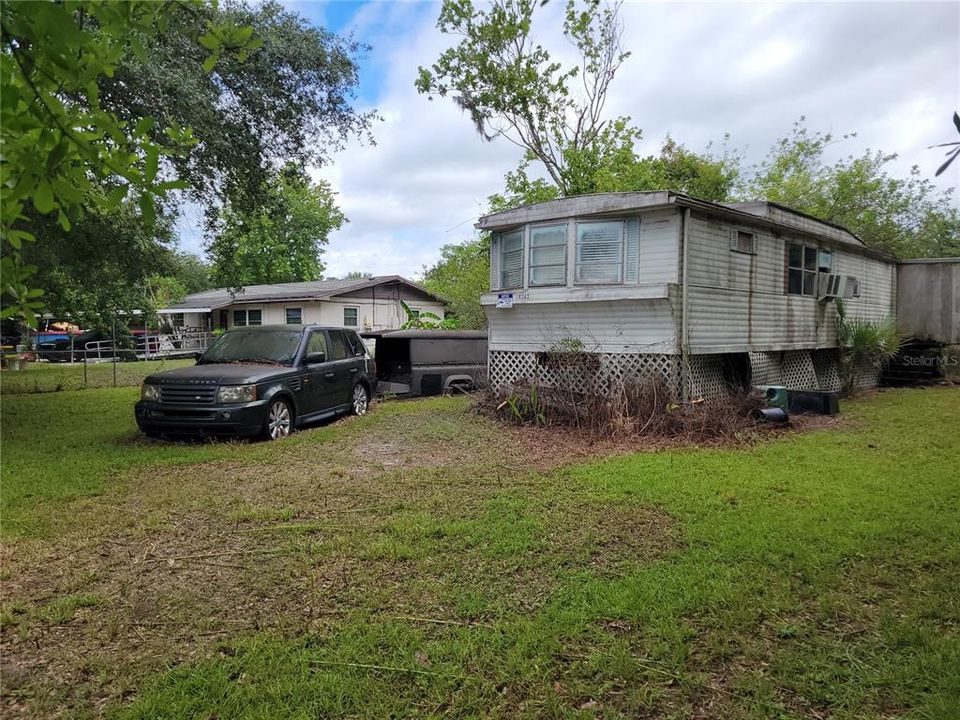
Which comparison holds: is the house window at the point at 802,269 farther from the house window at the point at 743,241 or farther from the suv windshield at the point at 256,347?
the suv windshield at the point at 256,347

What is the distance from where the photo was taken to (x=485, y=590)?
3.74 meters

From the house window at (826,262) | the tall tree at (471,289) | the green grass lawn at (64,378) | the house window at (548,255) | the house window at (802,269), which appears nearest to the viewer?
the house window at (548,255)

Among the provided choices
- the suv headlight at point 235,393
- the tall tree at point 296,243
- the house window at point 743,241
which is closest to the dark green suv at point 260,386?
the suv headlight at point 235,393

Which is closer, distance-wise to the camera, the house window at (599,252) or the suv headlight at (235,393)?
the suv headlight at (235,393)

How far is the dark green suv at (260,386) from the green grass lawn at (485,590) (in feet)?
4.36

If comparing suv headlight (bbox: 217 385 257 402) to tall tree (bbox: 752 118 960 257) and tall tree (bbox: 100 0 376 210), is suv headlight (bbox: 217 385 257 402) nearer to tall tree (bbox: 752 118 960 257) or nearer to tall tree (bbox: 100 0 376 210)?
tall tree (bbox: 100 0 376 210)

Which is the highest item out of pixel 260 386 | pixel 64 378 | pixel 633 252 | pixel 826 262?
pixel 826 262

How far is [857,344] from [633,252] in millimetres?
7312

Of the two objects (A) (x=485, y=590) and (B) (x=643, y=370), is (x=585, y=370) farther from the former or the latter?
(A) (x=485, y=590)

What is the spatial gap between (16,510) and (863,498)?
7.59 metres

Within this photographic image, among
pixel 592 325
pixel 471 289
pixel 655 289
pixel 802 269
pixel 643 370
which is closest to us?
pixel 655 289

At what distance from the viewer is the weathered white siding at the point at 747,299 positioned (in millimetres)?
10180

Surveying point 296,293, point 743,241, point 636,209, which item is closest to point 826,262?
point 743,241

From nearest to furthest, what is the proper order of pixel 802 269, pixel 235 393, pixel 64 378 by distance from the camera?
pixel 235 393 → pixel 802 269 → pixel 64 378
